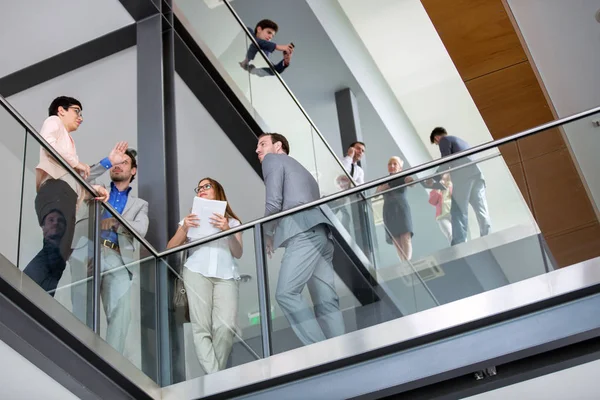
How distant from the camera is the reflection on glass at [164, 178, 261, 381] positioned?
546 centimetres

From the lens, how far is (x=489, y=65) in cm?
638

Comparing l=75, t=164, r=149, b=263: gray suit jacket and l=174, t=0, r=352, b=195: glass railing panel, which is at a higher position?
l=174, t=0, r=352, b=195: glass railing panel

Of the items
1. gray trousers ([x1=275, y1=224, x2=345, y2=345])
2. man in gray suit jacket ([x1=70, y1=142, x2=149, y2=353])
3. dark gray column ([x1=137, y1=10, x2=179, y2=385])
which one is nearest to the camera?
man in gray suit jacket ([x1=70, y1=142, x2=149, y2=353])

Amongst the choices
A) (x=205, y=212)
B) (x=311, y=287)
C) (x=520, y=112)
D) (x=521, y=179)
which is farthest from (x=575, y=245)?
(x=205, y=212)

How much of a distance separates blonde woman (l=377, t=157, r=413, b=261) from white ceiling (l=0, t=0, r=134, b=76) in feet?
11.0

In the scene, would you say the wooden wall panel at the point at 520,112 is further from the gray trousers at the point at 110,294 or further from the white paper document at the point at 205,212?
the gray trousers at the point at 110,294

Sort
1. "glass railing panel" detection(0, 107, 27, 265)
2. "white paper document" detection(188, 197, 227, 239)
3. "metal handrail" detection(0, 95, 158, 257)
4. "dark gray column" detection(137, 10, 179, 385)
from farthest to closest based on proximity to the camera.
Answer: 1. "dark gray column" detection(137, 10, 179, 385)
2. "white paper document" detection(188, 197, 227, 239)
3. "metal handrail" detection(0, 95, 158, 257)
4. "glass railing panel" detection(0, 107, 27, 265)

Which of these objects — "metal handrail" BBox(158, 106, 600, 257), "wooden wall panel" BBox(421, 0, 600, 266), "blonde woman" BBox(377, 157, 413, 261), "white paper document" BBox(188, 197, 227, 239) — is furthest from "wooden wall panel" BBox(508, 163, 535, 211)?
"white paper document" BBox(188, 197, 227, 239)

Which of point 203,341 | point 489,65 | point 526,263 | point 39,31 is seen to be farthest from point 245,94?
point 526,263

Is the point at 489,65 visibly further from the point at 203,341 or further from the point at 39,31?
the point at 39,31

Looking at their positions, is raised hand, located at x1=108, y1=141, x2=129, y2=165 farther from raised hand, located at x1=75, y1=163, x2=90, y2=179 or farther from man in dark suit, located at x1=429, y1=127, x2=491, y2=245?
man in dark suit, located at x1=429, y1=127, x2=491, y2=245

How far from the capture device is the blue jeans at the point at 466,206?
540cm

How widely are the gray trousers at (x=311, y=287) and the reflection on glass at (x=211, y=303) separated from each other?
0.73ft

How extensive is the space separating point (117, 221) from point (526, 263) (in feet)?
7.95
